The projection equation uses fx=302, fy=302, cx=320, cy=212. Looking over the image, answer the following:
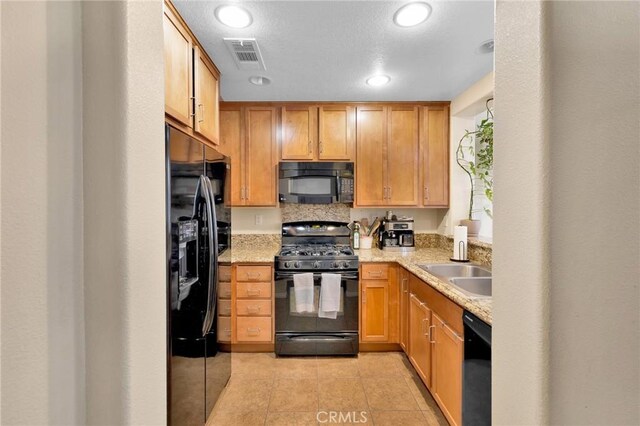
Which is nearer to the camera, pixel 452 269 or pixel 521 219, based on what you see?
pixel 521 219

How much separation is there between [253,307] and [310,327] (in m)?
0.56

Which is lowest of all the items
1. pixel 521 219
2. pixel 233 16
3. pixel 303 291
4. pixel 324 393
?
pixel 324 393

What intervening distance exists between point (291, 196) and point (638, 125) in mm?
2642

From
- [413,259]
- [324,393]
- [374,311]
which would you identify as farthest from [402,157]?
[324,393]

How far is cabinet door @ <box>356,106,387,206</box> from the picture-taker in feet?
10.4

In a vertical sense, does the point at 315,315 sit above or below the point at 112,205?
below

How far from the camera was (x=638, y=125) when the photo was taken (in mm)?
659

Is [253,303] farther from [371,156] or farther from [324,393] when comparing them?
[371,156]

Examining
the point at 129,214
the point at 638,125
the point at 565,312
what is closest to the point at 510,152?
the point at 638,125

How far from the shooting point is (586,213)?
2.16ft

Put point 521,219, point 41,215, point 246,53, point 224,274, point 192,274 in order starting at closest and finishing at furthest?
point 41,215, point 521,219, point 192,274, point 246,53, point 224,274

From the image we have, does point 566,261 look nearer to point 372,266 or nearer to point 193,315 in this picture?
point 193,315

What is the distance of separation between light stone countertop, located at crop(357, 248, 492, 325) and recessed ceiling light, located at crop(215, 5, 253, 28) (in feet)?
6.33

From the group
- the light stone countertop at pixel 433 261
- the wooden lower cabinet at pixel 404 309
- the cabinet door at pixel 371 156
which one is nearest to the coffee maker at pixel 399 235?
the light stone countertop at pixel 433 261
